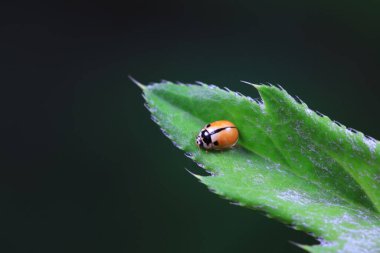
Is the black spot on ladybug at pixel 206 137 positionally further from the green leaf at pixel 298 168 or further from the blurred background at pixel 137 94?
the blurred background at pixel 137 94

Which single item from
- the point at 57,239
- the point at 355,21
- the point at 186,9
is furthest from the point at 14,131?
the point at 355,21

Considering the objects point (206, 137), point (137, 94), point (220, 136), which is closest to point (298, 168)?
point (220, 136)

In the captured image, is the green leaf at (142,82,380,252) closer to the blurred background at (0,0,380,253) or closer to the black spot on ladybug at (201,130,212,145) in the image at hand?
the black spot on ladybug at (201,130,212,145)

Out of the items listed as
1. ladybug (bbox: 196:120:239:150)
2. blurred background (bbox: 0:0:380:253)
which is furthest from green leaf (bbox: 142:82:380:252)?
blurred background (bbox: 0:0:380:253)

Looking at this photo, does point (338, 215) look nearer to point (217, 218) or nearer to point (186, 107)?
point (186, 107)

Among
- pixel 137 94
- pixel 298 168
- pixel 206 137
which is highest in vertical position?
pixel 137 94

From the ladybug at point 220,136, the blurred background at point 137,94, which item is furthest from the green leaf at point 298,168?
the blurred background at point 137,94

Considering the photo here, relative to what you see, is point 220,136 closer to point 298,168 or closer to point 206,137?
point 206,137
